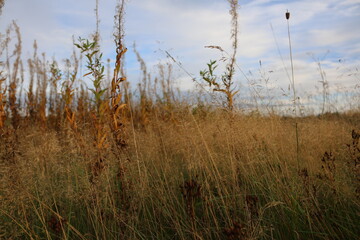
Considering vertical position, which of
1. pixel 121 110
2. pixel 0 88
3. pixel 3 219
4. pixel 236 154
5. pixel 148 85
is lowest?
pixel 3 219

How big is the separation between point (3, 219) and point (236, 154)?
7.63 feet

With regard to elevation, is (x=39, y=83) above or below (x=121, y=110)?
above

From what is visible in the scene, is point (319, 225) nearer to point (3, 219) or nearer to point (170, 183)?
point (170, 183)

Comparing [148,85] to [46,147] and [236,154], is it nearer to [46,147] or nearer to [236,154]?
[46,147]

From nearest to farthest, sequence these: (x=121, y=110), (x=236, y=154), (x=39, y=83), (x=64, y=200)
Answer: (x=121, y=110) < (x=64, y=200) < (x=236, y=154) < (x=39, y=83)

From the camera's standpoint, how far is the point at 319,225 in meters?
1.94

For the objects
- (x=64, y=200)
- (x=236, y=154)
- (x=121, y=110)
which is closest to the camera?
(x=121, y=110)

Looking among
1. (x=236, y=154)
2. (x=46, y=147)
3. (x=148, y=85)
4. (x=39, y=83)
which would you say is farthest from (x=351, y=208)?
(x=39, y=83)

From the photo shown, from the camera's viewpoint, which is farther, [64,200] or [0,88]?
[0,88]

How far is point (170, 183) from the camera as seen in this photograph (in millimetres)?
3078

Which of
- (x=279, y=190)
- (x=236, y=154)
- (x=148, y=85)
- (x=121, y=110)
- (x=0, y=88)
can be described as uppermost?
(x=148, y=85)

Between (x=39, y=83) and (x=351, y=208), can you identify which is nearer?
(x=351, y=208)

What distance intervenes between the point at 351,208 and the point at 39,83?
296 inches

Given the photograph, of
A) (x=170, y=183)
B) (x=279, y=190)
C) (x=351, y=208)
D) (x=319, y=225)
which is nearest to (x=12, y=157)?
(x=170, y=183)
